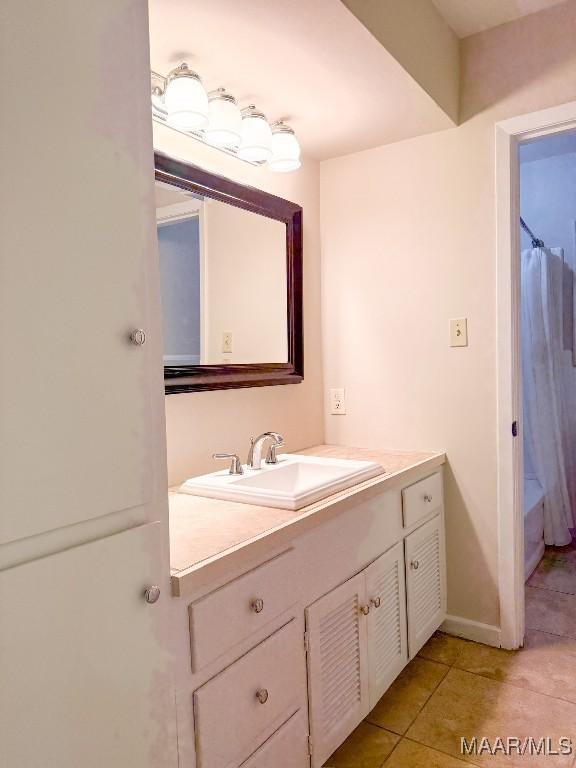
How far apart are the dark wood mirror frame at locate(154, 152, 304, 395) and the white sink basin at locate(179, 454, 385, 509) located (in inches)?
11.7

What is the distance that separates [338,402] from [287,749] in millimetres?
1414

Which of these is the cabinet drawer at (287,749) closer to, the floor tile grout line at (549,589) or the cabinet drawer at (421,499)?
the cabinet drawer at (421,499)

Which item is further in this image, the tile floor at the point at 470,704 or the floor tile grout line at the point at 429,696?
the floor tile grout line at the point at 429,696

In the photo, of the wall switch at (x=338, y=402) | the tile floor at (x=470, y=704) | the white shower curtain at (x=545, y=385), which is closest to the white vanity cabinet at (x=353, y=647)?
the tile floor at (x=470, y=704)

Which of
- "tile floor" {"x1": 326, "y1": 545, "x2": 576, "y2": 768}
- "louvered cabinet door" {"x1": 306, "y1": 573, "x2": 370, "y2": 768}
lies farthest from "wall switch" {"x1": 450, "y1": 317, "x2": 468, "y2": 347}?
"tile floor" {"x1": 326, "y1": 545, "x2": 576, "y2": 768}

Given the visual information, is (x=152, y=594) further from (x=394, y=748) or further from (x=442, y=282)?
(x=442, y=282)

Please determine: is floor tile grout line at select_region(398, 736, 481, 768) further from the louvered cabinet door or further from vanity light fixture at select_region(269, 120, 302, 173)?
vanity light fixture at select_region(269, 120, 302, 173)

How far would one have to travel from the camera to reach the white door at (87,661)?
757mm

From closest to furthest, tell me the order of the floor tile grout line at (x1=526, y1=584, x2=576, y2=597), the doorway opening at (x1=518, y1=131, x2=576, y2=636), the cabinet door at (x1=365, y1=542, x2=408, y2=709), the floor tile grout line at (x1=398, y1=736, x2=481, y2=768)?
1. the floor tile grout line at (x1=398, y1=736, x2=481, y2=768)
2. the cabinet door at (x1=365, y1=542, x2=408, y2=709)
3. the floor tile grout line at (x1=526, y1=584, x2=576, y2=597)
4. the doorway opening at (x1=518, y1=131, x2=576, y2=636)

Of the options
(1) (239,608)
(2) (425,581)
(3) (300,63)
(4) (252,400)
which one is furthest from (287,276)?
(1) (239,608)

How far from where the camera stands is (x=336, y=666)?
150 centimetres

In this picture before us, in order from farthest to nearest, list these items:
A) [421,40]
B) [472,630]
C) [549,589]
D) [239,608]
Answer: [549,589] < [472,630] < [421,40] < [239,608]

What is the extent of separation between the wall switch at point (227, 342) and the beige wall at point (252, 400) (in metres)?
0.15

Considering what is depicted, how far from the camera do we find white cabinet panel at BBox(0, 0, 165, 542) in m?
0.76
